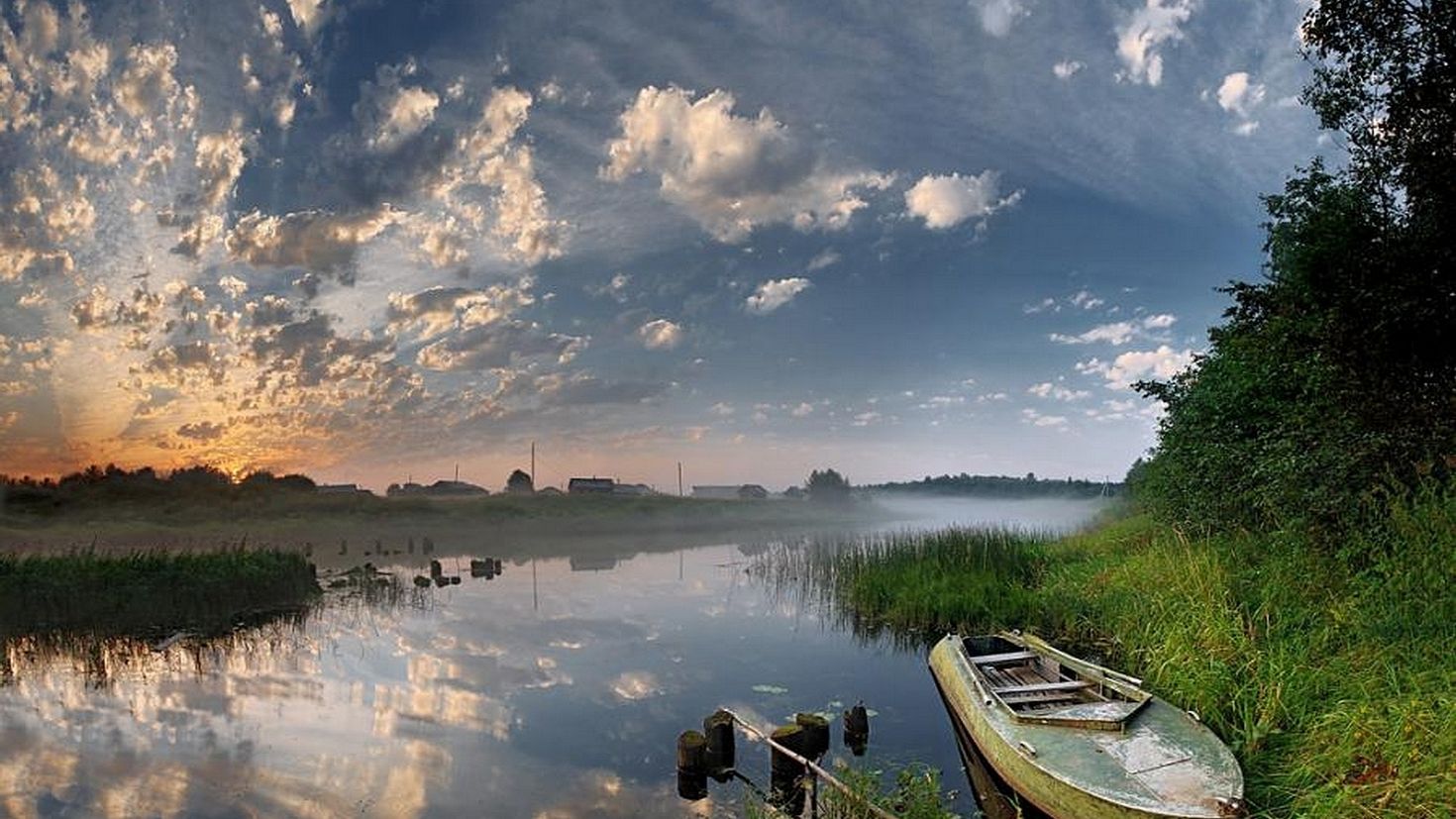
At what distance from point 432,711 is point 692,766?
5.53 m

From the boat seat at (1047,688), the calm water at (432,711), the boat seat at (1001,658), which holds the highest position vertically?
the boat seat at (1047,688)

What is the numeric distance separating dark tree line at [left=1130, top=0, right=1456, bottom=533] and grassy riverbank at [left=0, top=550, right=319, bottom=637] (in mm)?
22353

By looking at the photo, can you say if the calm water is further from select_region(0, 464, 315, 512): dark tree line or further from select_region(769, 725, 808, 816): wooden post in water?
select_region(0, 464, 315, 512): dark tree line

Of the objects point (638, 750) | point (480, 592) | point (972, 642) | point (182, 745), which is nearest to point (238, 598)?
point (480, 592)

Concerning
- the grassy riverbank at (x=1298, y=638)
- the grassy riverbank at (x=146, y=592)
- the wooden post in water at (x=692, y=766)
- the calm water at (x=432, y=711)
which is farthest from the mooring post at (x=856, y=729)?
the grassy riverbank at (x=146, y=592)

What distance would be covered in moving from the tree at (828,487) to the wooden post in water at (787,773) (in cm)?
9911

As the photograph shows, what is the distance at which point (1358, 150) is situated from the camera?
523 inches

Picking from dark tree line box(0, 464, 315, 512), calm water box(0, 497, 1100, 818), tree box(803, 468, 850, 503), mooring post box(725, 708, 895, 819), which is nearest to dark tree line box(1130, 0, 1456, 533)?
calm water box(0, 497, 1100, 818)

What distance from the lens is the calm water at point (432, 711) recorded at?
8922 mm

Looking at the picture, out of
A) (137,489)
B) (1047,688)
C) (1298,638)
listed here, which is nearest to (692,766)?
(1047,688)

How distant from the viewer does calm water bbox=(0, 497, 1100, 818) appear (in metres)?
8.92

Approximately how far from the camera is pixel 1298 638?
9844 millimetres

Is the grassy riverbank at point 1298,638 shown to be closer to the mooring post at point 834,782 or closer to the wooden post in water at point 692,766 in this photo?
the mooring post at point 834,782

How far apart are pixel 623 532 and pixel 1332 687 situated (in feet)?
188
